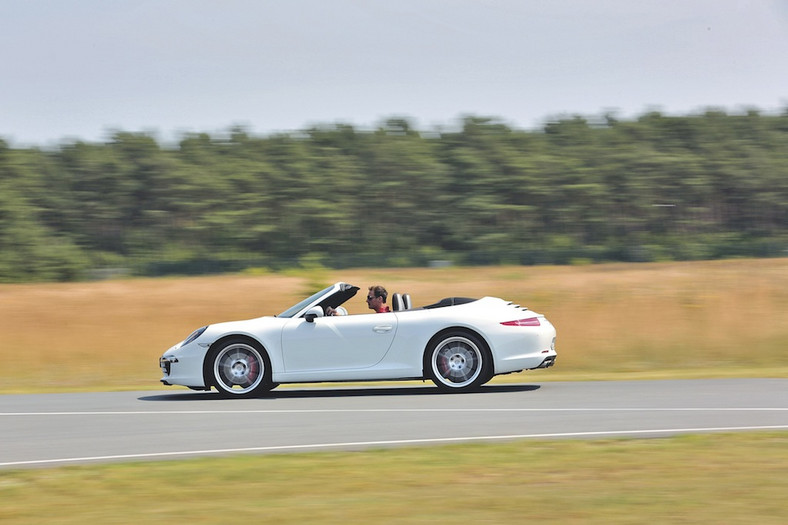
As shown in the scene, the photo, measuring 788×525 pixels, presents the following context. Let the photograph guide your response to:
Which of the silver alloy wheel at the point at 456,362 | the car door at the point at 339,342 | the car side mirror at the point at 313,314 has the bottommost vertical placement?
the silver alloy wheel at the point at 456,362

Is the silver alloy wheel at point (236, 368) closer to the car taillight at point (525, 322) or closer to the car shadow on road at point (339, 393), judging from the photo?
the car shadow on road at point (339, 393)

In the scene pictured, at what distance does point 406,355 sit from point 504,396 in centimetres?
120

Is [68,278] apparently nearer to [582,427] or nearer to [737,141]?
[737,141]

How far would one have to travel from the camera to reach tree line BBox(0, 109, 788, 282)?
76.1 metres

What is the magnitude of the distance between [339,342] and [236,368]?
126 cm

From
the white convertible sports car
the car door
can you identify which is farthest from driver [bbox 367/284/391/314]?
the car door

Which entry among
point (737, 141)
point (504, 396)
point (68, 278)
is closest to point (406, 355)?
point (504, 396)

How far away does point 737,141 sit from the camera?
85.0 metres

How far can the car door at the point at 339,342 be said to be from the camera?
11.5 meters

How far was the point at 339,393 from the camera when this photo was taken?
12.1 meters

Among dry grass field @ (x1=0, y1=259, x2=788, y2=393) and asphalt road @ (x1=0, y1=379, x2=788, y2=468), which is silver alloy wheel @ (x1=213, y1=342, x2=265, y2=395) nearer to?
asphalt road @ (x1=0, y1=379, x2=788, y2=468)

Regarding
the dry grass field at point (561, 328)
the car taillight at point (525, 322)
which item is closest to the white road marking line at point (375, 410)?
the car taillight at point (525, 322)

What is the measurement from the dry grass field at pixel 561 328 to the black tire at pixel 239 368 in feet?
10.6

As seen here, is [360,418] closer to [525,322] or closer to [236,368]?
[236,368]
